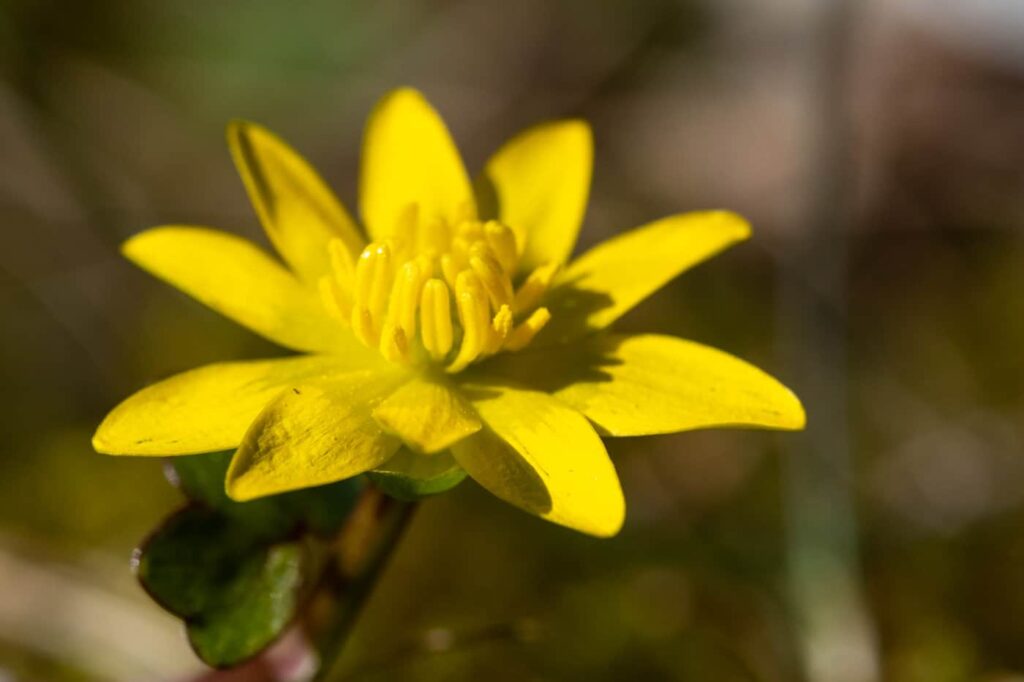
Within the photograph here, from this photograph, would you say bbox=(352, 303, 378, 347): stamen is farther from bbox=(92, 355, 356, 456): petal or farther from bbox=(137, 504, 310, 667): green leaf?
bbox=(137, 504, 310, 667): green leaf

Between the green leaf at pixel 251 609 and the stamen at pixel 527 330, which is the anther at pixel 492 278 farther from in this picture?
the green leaf at pixel 251 609

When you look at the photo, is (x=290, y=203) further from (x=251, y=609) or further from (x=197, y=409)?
(x=251, y=609)

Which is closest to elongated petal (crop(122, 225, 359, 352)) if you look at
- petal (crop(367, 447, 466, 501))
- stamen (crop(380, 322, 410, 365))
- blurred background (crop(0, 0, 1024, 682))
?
→ stamen (crop(380, 322, 410, 365))

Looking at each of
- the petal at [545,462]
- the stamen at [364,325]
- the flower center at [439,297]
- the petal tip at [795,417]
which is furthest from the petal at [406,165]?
the petal tip at [795,417]

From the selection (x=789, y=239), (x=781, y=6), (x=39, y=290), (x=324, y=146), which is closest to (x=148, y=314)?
A: (x=39, y=290)

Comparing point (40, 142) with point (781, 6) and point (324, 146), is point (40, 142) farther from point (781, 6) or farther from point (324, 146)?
point (781, 6)

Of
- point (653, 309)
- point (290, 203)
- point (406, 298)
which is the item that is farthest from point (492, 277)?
point (653, 309)
